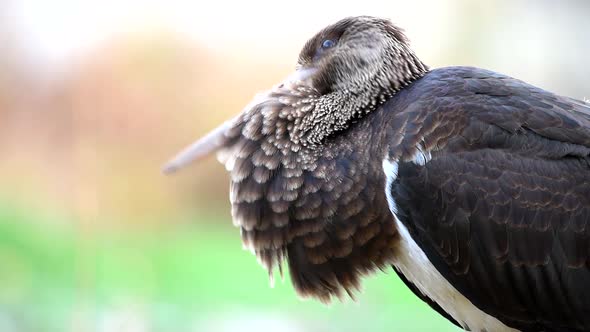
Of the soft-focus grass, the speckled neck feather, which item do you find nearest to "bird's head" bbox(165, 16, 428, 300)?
the speckled neck feather

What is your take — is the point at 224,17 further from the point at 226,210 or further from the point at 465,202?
the point at 465,202

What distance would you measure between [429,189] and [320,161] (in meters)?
0.45

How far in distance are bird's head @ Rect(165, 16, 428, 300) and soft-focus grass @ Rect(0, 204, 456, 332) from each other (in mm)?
1393

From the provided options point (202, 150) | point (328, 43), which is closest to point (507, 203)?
point (328, 43)

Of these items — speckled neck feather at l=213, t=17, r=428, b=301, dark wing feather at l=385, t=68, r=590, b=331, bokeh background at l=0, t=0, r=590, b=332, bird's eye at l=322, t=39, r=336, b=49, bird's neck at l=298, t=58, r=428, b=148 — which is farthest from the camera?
bokeh background at l=0, t=0, r=590, b=332

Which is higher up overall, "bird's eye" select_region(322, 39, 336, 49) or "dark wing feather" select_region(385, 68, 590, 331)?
"bird's eye" select_region(322, 39, 336, 49)

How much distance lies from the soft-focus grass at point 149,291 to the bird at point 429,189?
1431mm

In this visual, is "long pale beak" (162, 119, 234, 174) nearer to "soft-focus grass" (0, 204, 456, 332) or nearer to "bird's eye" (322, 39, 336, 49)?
"bird's eye" (322, 39, 336, 49)

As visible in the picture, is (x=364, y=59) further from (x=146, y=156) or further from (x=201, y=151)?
(x=146, y=156)

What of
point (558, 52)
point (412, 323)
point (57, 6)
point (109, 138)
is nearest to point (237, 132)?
point (412, 323)

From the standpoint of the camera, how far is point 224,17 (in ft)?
28.8

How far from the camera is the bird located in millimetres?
3480

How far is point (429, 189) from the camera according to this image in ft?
11.4

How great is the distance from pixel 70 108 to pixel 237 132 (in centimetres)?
393
